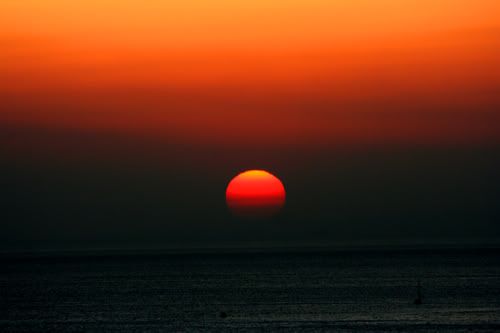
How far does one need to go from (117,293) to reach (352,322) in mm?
46507

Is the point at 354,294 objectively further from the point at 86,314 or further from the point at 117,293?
the point at 86,314

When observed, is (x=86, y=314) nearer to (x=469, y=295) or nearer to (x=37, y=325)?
(x=37, y=325)

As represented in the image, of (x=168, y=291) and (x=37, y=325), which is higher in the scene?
(x=168, y=291)

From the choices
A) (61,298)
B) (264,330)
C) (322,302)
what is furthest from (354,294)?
(264,330)

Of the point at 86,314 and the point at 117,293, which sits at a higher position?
the point at 117,293

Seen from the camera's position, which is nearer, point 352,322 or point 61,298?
point 352,322

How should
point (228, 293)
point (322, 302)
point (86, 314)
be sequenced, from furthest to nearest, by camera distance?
point (228, 293), point (322, 302), point (86, 314)

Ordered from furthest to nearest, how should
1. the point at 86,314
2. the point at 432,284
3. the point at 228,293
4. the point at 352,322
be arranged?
the point at 432,284 < the point at 228,293 < the point at 86,314 < the point at 352,322

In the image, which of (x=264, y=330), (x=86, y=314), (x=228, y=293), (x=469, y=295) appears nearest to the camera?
(x=264, y=330)

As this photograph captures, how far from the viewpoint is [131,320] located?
233ft

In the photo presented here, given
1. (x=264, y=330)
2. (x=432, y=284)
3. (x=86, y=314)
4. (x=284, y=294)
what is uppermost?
(x=432, y=284)

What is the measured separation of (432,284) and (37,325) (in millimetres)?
63568

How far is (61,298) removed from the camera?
102062 mm

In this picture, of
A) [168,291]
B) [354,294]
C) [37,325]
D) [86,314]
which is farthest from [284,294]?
[37,325]
